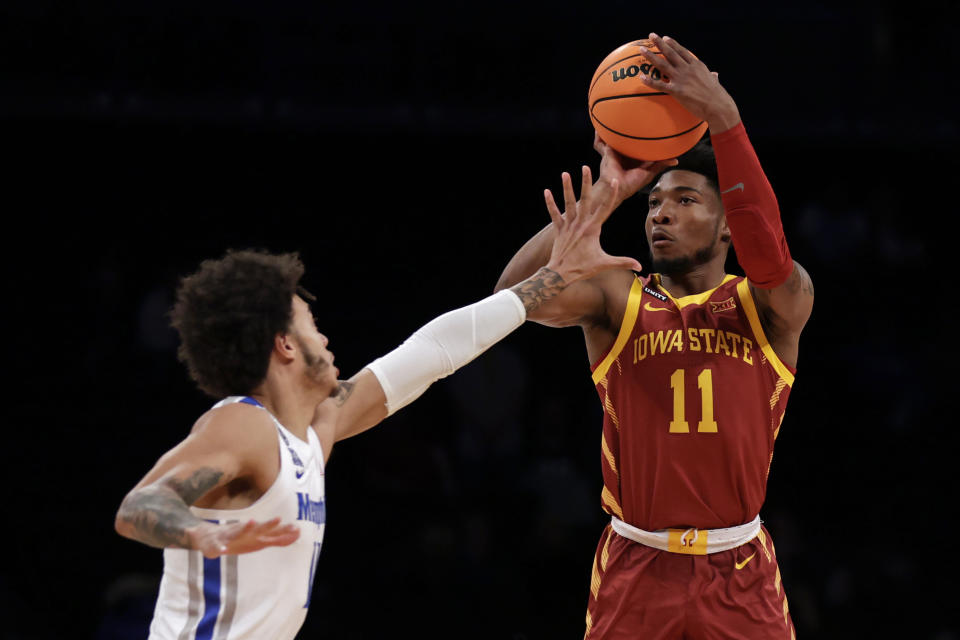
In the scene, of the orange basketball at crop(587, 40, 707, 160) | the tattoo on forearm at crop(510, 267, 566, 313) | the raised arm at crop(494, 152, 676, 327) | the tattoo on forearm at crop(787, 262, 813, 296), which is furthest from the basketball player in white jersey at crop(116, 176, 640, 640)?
the tattoo on forearm at crop(787, 262, 813, 296)

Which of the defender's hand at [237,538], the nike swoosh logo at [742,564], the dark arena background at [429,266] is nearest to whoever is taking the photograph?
the defender's hand at [237,538]

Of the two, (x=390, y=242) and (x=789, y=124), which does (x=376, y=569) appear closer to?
(x=390, y=242)

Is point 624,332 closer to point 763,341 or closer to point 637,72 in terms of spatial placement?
point 763,341

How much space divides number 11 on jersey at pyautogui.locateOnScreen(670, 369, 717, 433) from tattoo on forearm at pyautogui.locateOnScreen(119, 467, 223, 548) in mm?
1707

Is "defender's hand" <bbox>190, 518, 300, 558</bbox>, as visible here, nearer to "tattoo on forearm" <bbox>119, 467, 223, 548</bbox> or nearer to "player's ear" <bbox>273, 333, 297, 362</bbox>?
"tattoo on forearm" <bbox>119, 467, 223, 548</bbox>

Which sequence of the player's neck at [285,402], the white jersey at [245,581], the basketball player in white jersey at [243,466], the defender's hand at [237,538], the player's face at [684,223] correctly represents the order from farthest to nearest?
the player's face at [684,223]
the player's neck at [285,402]
the white jersey at [245,581]
the basketball player in white jersey at [243,466]
the defender's hand at [237,538]

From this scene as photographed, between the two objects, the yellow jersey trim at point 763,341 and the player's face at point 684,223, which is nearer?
the yellow jersey trim at point 763,341

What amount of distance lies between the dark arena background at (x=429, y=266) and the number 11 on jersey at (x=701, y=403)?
3132mm

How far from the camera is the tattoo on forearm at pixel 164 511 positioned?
2.04m

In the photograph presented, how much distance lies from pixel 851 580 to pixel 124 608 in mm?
4437

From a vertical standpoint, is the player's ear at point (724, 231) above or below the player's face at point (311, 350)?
above

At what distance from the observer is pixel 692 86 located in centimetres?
328

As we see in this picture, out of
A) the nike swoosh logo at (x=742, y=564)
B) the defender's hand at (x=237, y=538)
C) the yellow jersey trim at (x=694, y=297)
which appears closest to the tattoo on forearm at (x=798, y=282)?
the yellow jersey trim at (x=694, y=297)

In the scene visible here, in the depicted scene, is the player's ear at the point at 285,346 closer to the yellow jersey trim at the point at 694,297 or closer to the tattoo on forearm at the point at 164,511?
the tattoo on forearm at the point at 164,511
